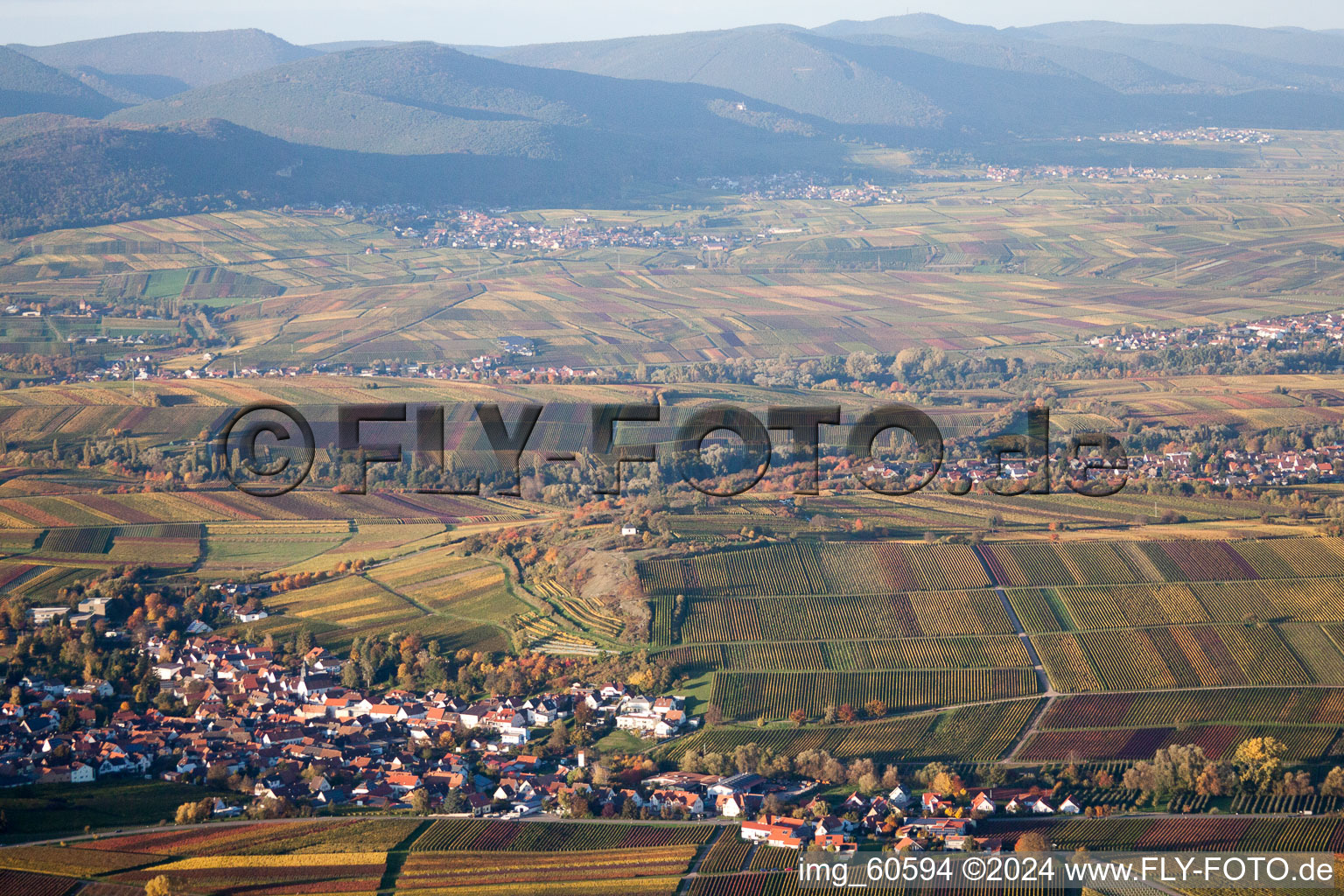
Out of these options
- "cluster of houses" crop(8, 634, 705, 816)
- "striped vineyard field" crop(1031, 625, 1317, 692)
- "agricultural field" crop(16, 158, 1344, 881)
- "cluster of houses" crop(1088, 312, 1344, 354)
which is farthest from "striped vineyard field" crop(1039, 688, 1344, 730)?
"cluster of houses" crop(1088, 312, 1344, 354)

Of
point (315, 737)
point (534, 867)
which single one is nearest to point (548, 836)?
point (534, 867)

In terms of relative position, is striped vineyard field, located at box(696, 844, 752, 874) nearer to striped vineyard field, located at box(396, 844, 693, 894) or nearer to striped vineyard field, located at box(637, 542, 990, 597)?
striped vineyard field, located at box(396, 844, 693, 894)

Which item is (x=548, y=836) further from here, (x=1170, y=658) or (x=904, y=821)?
(x=1170, y=658)

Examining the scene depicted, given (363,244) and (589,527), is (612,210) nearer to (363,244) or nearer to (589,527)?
(363,244)

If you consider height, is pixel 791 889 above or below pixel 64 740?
above

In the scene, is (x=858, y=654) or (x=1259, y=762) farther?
(x=858, y=654)

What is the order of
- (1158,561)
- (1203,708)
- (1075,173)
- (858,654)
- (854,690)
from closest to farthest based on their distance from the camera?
(1203,708)
(854,690)
(858,654)
(1158,561)
(1075,173)

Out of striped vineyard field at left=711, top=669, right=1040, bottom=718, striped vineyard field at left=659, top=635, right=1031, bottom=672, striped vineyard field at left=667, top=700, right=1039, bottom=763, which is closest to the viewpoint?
striped vineyard field at left=667, top=700, right=1039, bottom=763

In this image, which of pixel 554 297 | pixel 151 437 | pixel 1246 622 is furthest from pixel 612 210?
pixel 1246 622

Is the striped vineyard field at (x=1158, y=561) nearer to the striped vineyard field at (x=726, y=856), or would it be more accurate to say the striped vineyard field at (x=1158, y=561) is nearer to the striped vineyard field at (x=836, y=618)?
the striped vineyard field at (x=836, y=618)

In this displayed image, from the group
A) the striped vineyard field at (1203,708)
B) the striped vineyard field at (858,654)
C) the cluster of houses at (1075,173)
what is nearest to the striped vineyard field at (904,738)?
the striped vineyard field at (1203,708)
